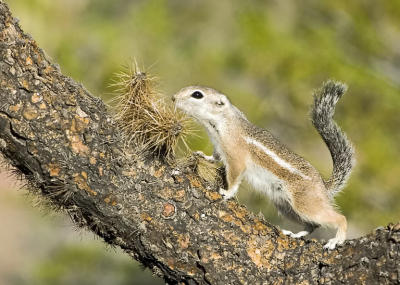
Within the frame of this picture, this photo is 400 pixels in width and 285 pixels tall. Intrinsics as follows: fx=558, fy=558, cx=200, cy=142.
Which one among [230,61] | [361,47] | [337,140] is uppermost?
[361,47]

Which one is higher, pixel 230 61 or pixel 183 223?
pixel 230 61

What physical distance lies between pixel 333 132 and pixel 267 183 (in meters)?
0.60

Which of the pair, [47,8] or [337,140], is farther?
[47,8]

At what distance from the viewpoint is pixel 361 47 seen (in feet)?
27.2

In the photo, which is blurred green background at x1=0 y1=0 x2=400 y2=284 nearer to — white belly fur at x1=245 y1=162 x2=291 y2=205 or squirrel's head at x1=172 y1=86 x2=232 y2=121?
squirrel's head at x1=172 y1=86 x2=232 y2=121

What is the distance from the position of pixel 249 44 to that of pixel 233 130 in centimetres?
420

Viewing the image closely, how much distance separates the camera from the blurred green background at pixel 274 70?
22.3 ft

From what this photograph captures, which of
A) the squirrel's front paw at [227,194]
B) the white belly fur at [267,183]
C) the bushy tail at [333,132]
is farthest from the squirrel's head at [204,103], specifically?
the squirrel's front paw at [227,194]

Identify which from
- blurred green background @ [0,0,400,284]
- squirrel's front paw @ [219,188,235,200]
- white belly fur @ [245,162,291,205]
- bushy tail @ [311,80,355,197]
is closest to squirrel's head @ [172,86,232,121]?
white belly fur @ [245,162,291,205]

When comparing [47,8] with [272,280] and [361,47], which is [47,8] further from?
[272,280]

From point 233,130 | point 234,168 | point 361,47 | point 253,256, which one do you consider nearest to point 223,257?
point 253,256

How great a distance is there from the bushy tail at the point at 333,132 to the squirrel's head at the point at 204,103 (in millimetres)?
615

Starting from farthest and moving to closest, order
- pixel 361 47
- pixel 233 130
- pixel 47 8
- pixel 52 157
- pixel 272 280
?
pixel 47 8 < pixel 361 47 < pixel 233 130 < pixel 272 280 < pixel 52 157

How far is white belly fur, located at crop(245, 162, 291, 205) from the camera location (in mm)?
3619
